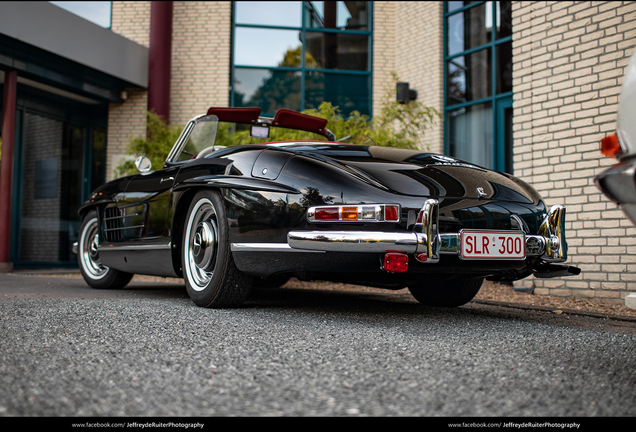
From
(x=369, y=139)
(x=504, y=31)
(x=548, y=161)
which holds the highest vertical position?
(x=504, y=31)

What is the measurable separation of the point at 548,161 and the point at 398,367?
4.03 m

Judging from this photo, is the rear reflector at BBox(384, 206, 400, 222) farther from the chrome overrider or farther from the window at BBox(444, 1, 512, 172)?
the window at BBox(444, 1, 512, 172)

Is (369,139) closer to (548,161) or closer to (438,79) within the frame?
(548,161)

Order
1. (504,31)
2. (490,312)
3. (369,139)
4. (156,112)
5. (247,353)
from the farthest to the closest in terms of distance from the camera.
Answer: (156,112) < (504,31) < (369,139) < (490,312) < (247,353)

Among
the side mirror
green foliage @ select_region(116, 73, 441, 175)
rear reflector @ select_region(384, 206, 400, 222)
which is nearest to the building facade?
green foliage @ select_region(116, 73, 441, 175)

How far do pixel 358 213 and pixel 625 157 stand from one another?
49.1 inches

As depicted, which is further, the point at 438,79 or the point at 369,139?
the point at 438,79

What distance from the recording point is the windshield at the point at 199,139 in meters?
4.50

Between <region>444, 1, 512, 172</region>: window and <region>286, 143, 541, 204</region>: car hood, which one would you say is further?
<region>444, 1, 512, 172</region>: window

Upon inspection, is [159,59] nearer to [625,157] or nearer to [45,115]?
[45,115]

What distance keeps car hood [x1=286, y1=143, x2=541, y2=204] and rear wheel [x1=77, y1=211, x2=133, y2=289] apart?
97.6 inches

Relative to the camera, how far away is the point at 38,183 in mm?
9398

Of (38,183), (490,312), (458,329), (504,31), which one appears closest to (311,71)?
(504,31)

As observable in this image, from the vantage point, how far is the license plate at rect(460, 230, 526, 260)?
9.13ft
